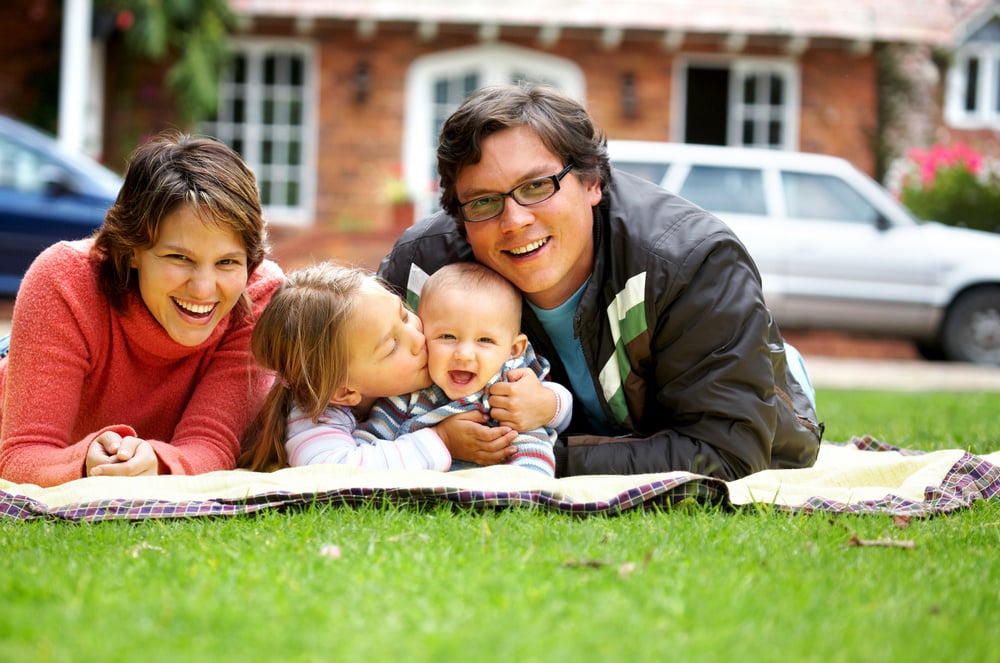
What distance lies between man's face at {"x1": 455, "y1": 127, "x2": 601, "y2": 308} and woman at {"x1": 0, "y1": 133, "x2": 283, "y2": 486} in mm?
684

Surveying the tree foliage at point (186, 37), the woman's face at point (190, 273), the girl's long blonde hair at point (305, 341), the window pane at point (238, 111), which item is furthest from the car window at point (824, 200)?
the woman's face at point (190, 273)

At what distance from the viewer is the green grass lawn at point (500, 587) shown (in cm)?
221

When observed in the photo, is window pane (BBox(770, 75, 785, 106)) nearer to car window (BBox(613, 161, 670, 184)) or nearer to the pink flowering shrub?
the pink flowering shrub

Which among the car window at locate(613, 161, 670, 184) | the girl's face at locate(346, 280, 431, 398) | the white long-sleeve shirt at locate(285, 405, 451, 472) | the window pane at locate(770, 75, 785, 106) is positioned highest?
the window pane at locate(770, 75, 785, 106)

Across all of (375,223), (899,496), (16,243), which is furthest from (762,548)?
(375,223)

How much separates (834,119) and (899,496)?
12.6 metres

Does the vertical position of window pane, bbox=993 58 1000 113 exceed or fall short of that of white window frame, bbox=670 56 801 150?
it exceeds it

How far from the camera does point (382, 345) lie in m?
3.56

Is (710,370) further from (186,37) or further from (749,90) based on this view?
(749,90)

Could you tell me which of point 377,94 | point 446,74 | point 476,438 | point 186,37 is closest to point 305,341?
point 476,438

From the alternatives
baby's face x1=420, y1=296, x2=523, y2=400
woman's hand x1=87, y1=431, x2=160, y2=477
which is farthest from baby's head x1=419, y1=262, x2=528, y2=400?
woman's hand x1=87, y1=431, x2=160, y2=477

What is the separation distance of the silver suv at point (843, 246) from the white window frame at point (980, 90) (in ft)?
20.6

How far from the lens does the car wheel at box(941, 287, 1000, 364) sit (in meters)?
11.4

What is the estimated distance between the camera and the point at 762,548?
9.62ft
